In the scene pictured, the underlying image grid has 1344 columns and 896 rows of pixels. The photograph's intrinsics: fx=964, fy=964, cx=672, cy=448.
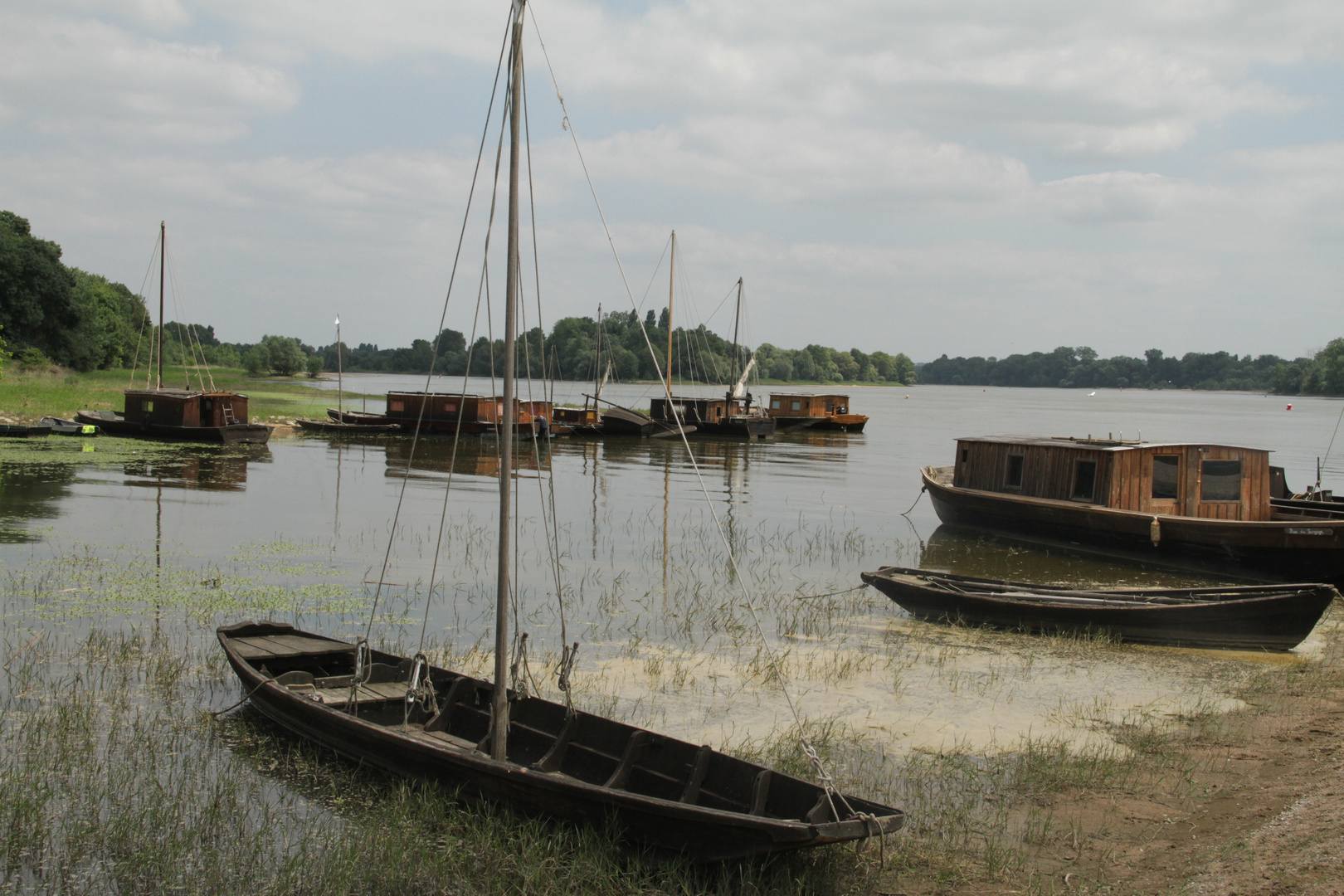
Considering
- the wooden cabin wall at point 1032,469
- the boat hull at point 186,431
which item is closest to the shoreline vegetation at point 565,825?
the wooden cabin wall at point 1032,469

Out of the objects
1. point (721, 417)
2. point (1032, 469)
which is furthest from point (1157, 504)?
point (721, 417)

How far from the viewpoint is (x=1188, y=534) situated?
19.9 meters

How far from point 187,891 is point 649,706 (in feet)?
16.6

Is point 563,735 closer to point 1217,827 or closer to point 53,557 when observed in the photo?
point 1217,827

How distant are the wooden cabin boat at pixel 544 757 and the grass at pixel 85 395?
4297 centimetres

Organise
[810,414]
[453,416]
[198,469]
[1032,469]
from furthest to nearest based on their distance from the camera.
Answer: [810,414]
[453,416]
[198,469]
[1032,469]

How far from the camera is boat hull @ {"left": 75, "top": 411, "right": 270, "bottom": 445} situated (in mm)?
41469

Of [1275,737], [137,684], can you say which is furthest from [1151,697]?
[137,684]

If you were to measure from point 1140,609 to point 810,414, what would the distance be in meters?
54.2

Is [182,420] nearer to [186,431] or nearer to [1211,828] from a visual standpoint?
[186,431]

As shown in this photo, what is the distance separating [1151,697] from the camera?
11.1 meters

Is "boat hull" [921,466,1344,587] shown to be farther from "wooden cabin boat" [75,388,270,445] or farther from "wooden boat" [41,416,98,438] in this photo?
"wooden boat" [41,416,98,438]

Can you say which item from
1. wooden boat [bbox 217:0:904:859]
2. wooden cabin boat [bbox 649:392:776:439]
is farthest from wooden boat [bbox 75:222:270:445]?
wooden boat [bbox 217:0:904:859]

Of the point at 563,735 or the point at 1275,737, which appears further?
the point at 1275,737
